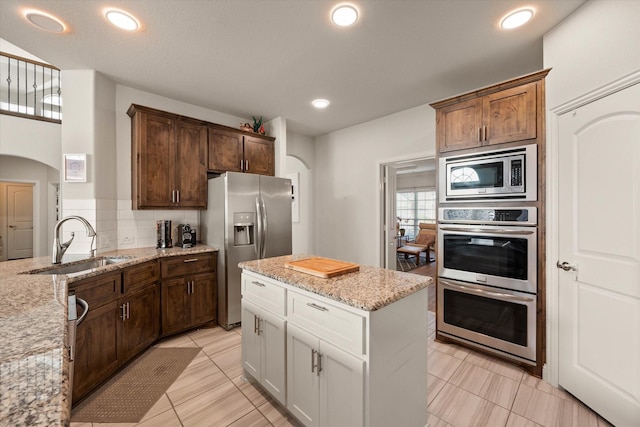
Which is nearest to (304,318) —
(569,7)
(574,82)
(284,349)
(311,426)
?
(284,349)

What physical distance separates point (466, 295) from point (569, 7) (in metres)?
2.30

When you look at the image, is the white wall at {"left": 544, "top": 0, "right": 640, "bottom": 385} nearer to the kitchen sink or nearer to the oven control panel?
the oven control panel

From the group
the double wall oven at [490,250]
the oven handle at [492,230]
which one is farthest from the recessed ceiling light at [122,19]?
the oven handle at [492,230]

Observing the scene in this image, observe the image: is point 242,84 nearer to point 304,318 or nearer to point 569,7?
point 304,318

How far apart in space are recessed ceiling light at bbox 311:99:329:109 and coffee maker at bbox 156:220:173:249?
90.7 inches

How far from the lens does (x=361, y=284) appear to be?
5.07 ft

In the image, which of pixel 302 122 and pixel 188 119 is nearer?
pixel 188 119

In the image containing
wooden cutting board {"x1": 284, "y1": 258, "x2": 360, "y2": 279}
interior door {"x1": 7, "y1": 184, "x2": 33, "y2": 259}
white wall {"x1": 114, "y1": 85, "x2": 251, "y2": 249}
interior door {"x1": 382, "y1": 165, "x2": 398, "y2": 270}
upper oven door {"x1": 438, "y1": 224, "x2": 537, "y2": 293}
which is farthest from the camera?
interior door {"x1": 7, "y1": 184, "x2": 33, "y2": 259}

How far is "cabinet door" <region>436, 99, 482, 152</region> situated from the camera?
2438 millimetres

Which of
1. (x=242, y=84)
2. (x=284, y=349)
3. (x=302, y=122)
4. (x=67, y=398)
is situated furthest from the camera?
(x=302, y=122)

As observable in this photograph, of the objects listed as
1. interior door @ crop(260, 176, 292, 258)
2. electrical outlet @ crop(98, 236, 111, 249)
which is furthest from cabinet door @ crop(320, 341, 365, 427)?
electrical outlet @ crop(98, 236, 111, 249)

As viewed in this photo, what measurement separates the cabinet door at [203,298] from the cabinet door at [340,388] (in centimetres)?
205

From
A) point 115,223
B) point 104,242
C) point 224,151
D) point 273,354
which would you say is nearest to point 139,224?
point 115,223

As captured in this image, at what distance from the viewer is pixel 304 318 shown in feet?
5.18
